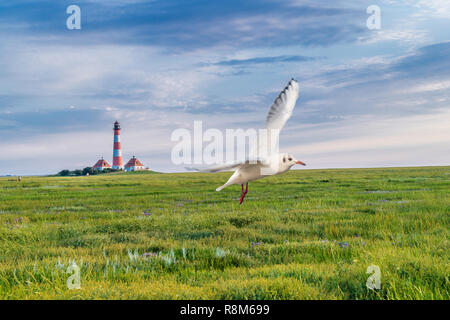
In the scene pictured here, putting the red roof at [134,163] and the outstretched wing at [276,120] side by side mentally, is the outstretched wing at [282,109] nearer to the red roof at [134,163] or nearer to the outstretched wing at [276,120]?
the outstretched wing at [276,120]

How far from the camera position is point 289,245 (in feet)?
28.0

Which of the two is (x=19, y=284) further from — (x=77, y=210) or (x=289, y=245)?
(x=77, y=210)

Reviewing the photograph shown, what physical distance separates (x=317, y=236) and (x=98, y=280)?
266 inches


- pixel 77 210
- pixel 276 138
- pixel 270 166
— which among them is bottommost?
pixel 77 210

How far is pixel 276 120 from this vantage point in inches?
124

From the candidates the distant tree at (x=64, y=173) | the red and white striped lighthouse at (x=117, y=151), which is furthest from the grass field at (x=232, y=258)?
the red and white striped lighthouse at (x=117, y=151)

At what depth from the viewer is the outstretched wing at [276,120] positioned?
10.1 feet

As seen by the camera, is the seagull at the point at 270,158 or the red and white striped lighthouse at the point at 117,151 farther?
the red and white striped lighthouse at the point at 117,151

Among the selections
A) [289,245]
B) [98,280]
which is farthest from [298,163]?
[289,245]

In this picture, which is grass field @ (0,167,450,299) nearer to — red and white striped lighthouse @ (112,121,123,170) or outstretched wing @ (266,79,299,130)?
outstretched wing @ (266,79,299,130)

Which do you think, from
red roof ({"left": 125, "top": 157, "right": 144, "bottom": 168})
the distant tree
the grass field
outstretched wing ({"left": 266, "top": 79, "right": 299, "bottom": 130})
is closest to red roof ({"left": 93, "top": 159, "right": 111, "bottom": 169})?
red roof ({"left": 125, "top": 157, "right": 144, "bottom": 168})

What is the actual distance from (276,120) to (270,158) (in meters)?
0.85

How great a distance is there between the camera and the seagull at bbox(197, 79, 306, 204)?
219 centimetres

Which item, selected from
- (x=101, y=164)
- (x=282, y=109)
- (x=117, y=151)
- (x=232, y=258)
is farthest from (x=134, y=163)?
(x=282, y=109)
